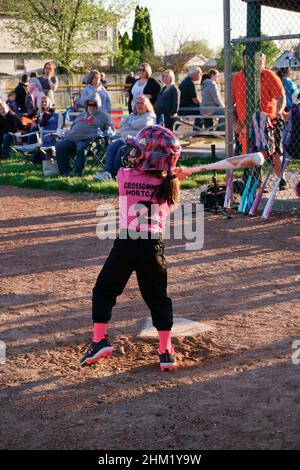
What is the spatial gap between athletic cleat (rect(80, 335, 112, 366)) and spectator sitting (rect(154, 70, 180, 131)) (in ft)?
33.6

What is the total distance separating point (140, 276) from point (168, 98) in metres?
10.5

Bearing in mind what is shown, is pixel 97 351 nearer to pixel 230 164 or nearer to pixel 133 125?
pixel 230 164

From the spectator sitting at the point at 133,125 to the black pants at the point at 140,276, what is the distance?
7155 millimetres

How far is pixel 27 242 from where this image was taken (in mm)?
9172

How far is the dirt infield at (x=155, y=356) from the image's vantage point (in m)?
4.00

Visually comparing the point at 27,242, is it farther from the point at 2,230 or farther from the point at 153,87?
the point at 153,87

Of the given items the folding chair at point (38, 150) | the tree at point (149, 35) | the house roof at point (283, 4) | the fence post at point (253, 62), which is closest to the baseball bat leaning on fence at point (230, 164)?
the fence post at point (253, 62)

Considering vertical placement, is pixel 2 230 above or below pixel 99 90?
below

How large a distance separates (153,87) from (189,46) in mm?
54981

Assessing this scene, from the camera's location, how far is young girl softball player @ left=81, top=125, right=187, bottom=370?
16.4 feet

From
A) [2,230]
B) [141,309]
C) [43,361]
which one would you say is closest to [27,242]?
[2,230]

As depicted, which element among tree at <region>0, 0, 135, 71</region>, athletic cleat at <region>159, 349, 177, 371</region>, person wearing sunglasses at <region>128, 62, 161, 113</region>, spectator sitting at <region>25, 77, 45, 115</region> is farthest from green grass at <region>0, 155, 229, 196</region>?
tree at <region>0, 0, 135, 71</region>

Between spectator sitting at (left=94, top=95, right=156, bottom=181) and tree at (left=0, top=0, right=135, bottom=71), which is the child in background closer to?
spectator sitting at (left=94, top=95, right=156, bottom=181)

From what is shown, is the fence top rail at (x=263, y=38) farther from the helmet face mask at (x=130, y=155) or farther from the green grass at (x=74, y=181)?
the helmet face mask at (x=130, y=155)
